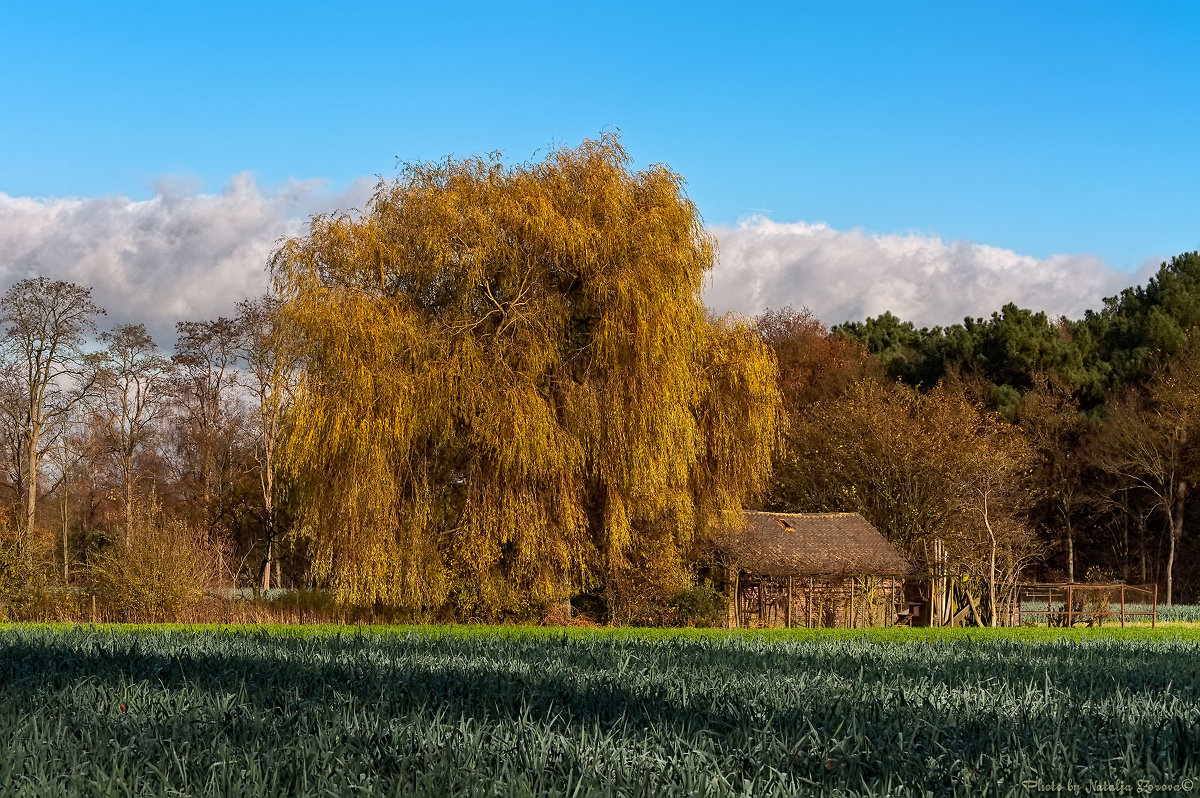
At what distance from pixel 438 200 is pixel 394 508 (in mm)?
7050

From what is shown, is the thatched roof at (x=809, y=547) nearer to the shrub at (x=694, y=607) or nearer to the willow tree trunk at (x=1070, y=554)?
the shrub at (x=694, y=607)

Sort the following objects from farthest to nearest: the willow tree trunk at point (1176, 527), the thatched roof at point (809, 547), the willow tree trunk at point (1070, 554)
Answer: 1. the willow tree trunk at point (1070, 554)
2. the willow tree trunk at point (1176, 527)
3. the thatched roof at point (809, 547)

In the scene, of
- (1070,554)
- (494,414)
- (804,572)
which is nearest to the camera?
(494,414)

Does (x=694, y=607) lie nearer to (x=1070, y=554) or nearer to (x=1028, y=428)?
(x=1028, y=428)

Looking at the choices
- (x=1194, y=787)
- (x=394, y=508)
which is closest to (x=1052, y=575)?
(x=394, y=508)

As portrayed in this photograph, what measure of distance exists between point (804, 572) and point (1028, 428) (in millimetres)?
19650

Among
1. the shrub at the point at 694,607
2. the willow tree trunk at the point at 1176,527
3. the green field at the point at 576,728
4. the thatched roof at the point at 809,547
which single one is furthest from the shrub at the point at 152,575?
the willow tree trunk at the point at 1176,527

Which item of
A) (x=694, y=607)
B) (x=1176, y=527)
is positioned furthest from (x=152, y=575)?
(x=1176, y=527)

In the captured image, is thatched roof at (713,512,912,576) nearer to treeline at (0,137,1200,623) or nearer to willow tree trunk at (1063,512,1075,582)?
treeline at (0,137,1200,623)

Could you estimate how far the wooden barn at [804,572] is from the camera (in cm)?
2914

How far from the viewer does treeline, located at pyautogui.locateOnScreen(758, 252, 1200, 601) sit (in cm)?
3788

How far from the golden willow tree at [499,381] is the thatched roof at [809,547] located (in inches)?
110

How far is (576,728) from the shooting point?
525 centimetres

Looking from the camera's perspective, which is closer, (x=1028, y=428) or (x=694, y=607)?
(x=694, y=607)
